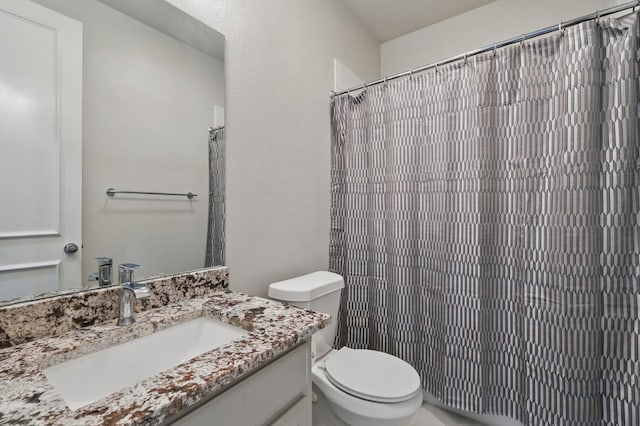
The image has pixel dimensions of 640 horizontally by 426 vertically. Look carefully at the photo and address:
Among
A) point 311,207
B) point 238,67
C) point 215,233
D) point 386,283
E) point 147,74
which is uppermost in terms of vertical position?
point 238,67

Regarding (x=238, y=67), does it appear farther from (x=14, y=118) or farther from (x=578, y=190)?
(x=578, y=190)

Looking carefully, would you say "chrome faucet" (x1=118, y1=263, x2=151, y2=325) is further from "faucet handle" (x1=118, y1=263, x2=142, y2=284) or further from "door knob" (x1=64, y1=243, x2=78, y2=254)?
"door knob" (x1=64, y1=243, x2=78, y2=254)

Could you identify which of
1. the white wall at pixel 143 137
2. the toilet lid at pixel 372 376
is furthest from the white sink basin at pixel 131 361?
the toilet lid at pixel 372 376

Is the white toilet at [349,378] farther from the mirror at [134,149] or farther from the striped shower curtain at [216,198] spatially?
the mirror at [134,149]

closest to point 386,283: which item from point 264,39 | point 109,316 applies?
point 109,316

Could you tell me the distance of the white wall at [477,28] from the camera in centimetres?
179

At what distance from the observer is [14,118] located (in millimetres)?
713

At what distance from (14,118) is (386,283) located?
169 cm

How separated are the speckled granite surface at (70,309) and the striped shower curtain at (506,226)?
110 cm

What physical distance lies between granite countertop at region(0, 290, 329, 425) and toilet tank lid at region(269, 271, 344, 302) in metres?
0.29

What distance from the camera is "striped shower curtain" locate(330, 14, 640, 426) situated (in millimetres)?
1133

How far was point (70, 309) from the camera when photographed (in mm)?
790

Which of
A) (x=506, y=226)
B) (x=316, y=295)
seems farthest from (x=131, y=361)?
(x=506, y=226)

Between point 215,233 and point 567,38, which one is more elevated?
point 567,38
